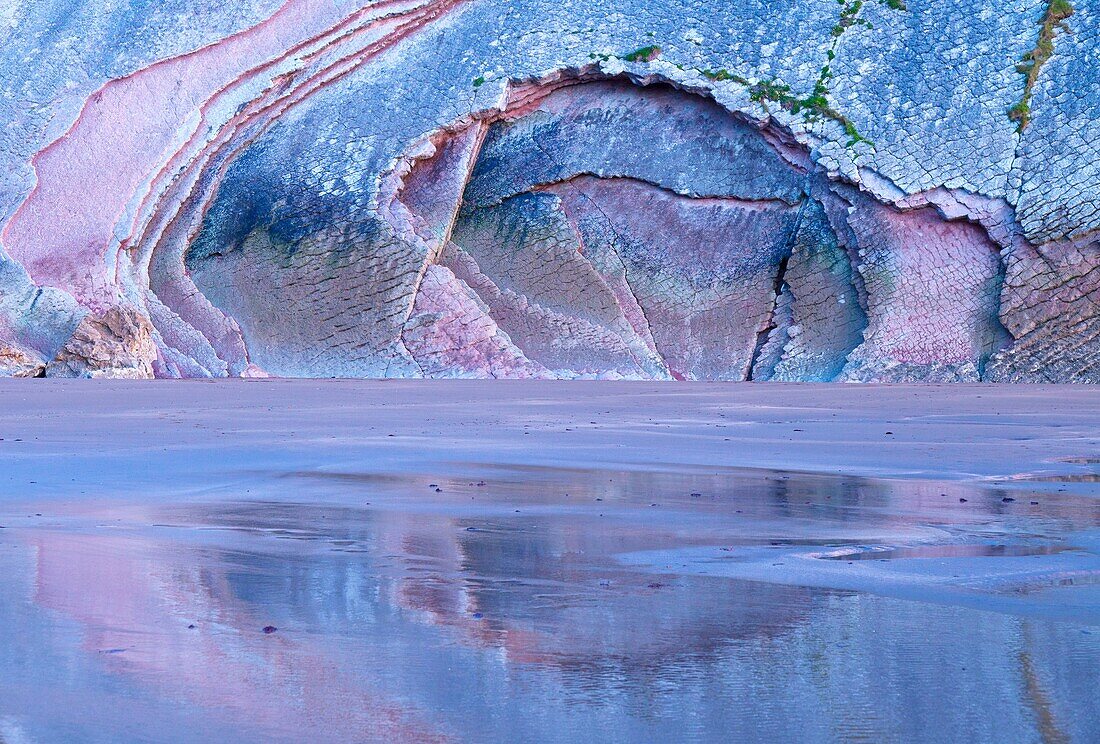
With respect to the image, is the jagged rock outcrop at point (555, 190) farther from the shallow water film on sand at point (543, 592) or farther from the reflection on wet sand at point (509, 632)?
the reflection on wet sand at point (509, 632)

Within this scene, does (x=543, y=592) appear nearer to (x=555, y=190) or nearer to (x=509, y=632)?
(x=509, y=632)

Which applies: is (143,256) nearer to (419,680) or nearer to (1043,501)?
(1043,501)

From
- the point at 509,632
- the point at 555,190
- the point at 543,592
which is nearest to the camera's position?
the point at 509,632

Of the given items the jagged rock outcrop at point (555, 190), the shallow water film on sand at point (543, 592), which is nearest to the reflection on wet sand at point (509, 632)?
the shallow water film on sand at point (543, 592)

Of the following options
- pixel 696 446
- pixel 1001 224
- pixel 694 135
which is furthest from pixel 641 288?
pixel 696 446

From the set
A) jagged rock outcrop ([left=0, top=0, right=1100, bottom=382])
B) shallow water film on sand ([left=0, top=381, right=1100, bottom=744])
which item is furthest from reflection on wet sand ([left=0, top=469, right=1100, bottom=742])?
jagged rock outcrop ([left=0, top=0, right=1100, bottom=382])

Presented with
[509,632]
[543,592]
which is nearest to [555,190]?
[543,592]

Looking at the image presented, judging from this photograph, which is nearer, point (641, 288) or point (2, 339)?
point (2, 339)
